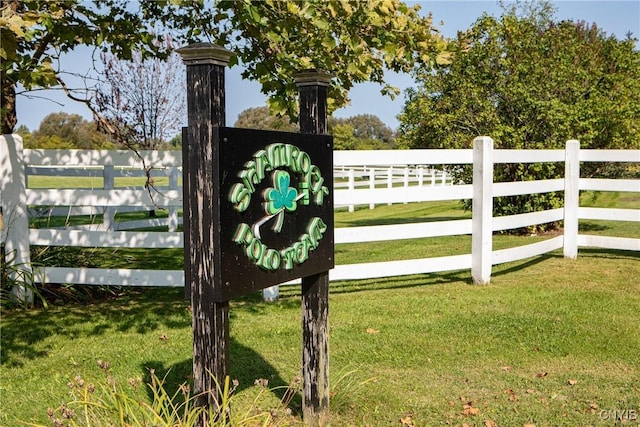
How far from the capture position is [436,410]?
4.37 m

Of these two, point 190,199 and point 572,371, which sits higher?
point 190,199

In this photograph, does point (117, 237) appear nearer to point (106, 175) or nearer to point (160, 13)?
point (160, 13)

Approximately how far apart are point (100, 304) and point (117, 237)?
0.83m

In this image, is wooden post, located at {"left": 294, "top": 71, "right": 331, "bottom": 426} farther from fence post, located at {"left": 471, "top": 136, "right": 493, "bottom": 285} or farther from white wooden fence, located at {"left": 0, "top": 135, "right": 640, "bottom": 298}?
fence post, located at {"left": 471, "top": 136, "right": 493, "bottom": 285}

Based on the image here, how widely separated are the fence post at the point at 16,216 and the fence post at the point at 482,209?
214 inches

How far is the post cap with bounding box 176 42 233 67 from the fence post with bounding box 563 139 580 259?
8266 mm

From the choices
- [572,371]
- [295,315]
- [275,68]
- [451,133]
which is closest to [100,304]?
[295,315]

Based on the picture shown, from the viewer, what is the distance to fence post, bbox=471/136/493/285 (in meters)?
8.20

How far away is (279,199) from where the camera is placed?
3.49 meters

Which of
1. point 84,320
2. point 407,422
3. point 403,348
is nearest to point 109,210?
point 84,320

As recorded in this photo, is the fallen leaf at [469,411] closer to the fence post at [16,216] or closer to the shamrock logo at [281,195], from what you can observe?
the shamrock logo at [281,195]

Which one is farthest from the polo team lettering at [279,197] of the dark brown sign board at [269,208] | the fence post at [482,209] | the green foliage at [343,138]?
the green foliage at [343,138]

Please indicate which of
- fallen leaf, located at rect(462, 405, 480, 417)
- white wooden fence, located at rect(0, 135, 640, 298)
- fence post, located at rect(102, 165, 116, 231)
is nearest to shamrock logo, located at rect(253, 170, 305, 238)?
fallen leaf, located at rect(462, 405, 480, 417)

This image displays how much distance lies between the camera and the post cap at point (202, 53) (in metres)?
2.93
